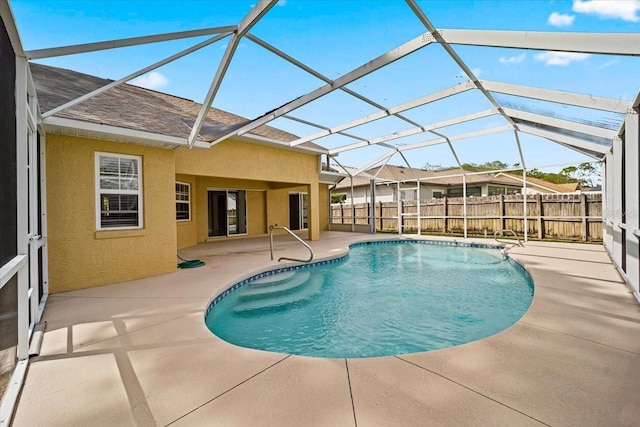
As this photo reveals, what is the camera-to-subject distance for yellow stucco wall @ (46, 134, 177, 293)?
17.1 feet

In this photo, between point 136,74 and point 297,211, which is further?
point 297,211

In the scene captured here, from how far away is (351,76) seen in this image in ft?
18.7

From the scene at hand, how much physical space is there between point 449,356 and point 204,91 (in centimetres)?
626

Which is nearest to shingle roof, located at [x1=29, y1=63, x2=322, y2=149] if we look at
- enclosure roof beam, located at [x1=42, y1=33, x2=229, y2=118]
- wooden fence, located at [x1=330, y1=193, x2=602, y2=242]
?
enclosure roof beam, located at [x1=42, y1=33, x2=229, y2=118]

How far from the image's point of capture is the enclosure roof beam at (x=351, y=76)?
4926mm

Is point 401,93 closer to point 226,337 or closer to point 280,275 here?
point 280,275

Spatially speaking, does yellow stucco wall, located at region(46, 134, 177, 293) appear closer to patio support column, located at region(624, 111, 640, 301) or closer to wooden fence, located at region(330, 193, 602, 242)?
patio support column, located at region(624, 111, 640, 301)

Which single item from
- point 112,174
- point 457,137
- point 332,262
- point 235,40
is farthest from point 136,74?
point 457,137

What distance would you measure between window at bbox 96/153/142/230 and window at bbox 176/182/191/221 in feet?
15.0

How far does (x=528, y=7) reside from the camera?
4.29 metres

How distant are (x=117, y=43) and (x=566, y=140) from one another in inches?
437

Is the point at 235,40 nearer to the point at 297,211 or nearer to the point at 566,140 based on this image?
the point at 566,140

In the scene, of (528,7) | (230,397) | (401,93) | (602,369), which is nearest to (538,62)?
(528,7)

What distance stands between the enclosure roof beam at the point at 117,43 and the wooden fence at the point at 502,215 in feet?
41.3
